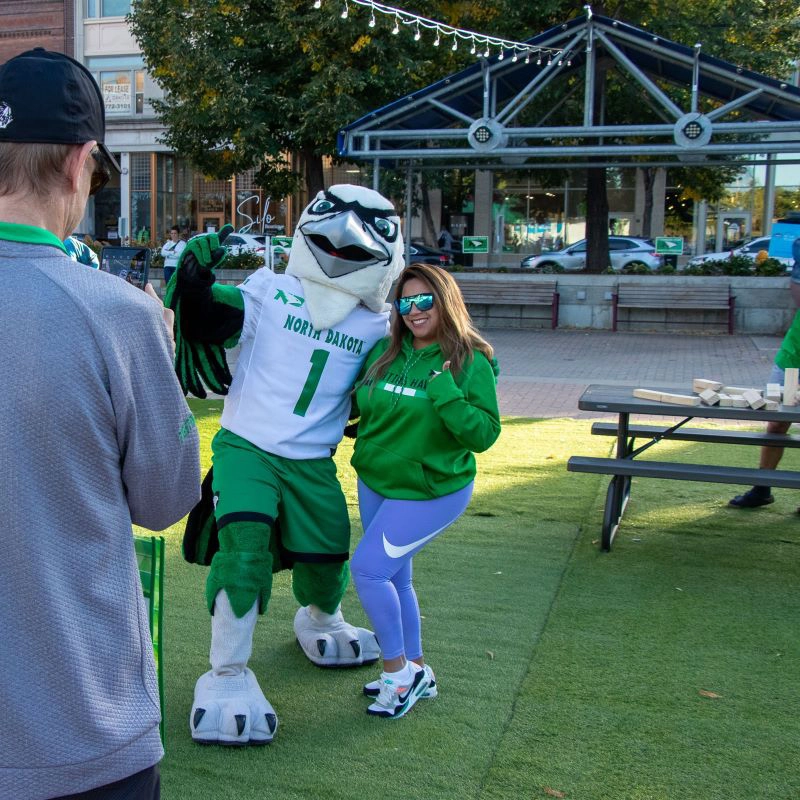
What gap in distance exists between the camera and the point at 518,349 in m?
14.8

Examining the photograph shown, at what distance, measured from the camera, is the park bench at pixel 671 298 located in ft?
54.0

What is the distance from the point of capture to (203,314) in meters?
3.46

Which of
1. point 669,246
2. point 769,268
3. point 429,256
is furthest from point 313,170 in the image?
point 769,268

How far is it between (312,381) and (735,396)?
2758 mm

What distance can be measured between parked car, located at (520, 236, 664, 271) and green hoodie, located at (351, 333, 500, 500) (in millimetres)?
25262

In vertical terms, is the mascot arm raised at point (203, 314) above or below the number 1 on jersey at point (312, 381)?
above

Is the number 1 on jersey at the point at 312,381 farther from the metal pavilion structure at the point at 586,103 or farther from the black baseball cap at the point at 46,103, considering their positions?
the metal pavilion structure at the point at 586,103

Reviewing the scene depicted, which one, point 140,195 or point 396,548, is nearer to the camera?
point 396,548

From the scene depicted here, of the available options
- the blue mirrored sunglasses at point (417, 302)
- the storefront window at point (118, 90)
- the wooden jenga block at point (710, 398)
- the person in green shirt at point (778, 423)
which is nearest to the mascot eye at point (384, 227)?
the blue mirrored sunglasses at point (417, 302)

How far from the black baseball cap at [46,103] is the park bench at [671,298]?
52.4 ft

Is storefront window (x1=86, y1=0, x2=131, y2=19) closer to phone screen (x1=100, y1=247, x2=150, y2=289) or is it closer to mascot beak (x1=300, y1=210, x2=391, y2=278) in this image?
phone screen (x1=100, y1=247, x2=150, y2=289)

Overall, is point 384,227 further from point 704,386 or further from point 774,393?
point 774,393

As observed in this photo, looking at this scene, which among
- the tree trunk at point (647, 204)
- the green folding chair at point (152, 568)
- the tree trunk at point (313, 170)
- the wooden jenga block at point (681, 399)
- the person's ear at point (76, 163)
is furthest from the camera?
the tree trunk at point (647, 204)

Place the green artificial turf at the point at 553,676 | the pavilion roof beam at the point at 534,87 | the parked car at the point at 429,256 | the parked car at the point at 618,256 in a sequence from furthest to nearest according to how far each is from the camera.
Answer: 1. the parked car at the point at 618,256
2. the parked car at the point at 429,256
3. the pavilion roof beam at the point at 534,87
4. the green artificial turf at the point at 553,676
